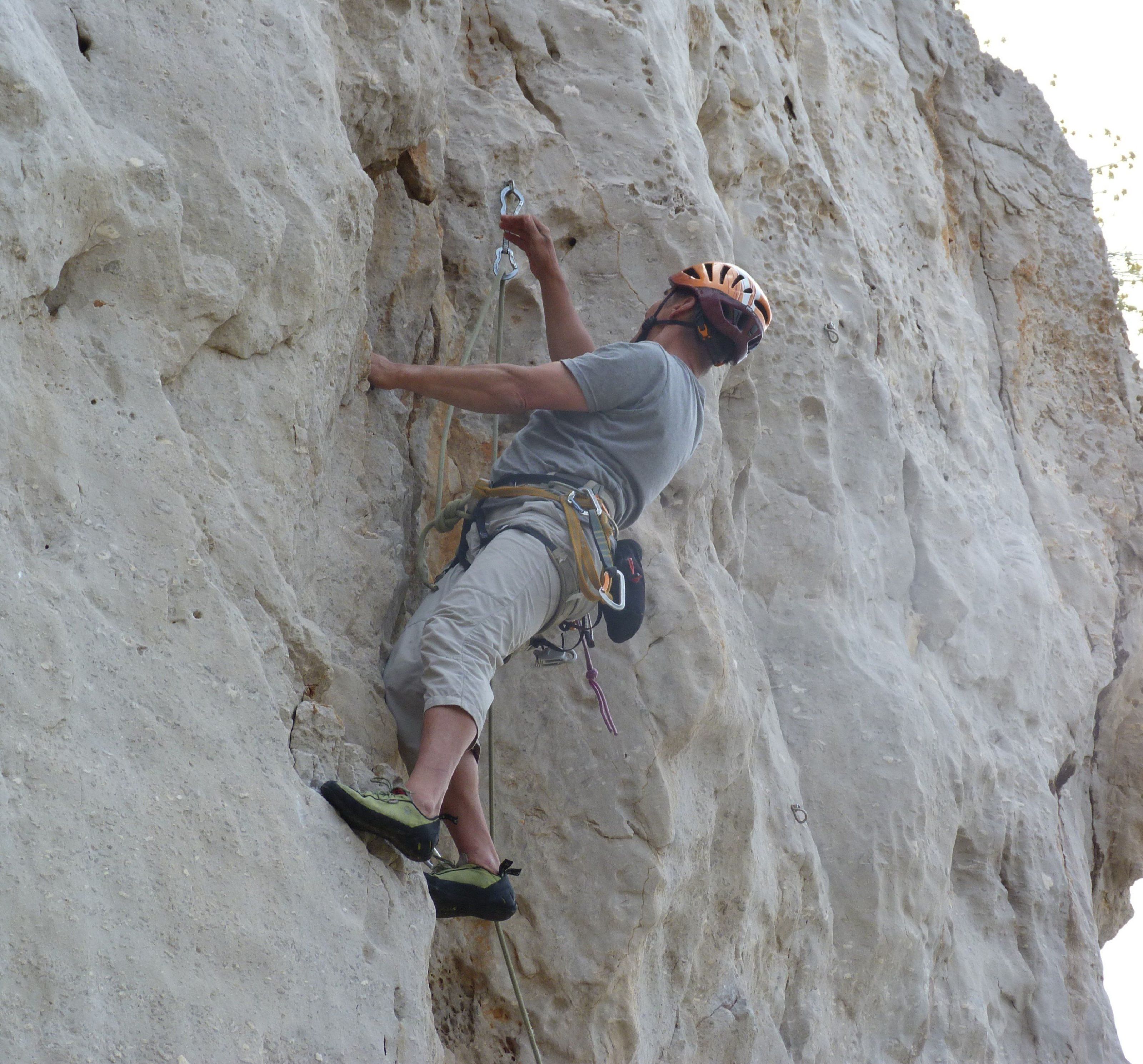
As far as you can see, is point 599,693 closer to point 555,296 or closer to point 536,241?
point 555,296

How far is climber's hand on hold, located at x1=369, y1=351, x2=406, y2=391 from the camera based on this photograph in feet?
12.9

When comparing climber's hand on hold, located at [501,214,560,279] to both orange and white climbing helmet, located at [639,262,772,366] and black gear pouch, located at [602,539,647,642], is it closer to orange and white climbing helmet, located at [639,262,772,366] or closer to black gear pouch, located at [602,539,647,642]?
orange and white climbing helmet, located at [639,262,772,366]

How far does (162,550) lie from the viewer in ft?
9.24

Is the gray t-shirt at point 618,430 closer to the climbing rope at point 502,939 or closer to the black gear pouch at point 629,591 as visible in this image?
the black gear pouch at point 629,591

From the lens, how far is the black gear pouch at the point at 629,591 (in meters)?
3.89

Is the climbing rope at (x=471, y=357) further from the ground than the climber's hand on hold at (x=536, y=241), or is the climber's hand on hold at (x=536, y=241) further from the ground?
the climber's hand on hold at (x=536, y=241)

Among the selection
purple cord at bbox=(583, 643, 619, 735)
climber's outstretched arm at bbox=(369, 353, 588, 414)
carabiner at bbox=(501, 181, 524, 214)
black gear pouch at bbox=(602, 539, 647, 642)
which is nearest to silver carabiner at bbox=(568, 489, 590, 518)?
black gear pouch at bbox=(602, 539, 647, 642)

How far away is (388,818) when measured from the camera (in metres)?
3.00

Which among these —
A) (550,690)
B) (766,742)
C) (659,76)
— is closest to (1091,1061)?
(766,742)

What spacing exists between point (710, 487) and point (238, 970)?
9.28 feet

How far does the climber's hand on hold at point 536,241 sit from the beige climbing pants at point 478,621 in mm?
936

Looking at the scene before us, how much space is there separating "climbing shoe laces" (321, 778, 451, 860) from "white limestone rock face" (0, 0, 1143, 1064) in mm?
53

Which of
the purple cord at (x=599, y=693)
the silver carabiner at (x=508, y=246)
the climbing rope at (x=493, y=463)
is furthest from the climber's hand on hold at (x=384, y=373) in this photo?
the purple cord at (x=599, y=693)

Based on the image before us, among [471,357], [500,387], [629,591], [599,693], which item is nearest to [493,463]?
[471,357]
